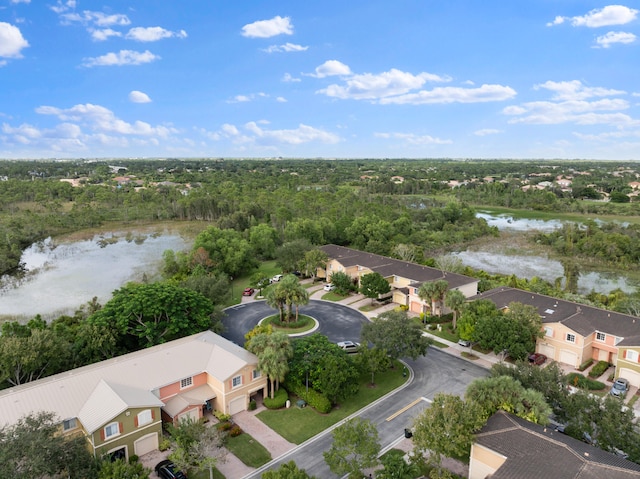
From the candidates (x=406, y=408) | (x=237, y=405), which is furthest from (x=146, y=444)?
(x=406, y=408)

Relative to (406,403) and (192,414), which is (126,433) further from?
(406,403)

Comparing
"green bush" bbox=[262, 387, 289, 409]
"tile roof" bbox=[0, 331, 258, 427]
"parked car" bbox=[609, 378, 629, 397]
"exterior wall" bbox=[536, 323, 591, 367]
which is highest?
"tile roof" bbox=[0, 331, 258, 427]

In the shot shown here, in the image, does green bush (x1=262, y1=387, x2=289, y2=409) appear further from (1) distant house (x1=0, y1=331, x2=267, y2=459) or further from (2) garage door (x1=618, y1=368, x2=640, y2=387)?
(2) garage door (x1=618, y1=368, x2=640, y2=387)

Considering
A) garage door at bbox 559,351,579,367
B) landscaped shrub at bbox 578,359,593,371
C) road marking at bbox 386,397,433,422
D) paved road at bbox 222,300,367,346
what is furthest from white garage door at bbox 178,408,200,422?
landscaped shrub at bbox 578,359,593,371

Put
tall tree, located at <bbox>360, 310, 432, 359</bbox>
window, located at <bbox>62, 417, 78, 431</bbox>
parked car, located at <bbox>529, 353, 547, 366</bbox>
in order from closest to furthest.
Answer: window, located at <bbox>62, 417, 78, 431</bbox>
tall tree, located at <bbox>360, 310, 432, 359</bbox>
parked car, located at <bbox>529, 353, 547, 366</bbox>

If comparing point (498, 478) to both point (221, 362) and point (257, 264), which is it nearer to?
point (221, 362)

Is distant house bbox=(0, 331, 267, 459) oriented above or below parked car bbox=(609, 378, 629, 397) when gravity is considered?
above

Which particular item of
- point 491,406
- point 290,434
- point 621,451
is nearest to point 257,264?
point 290,434
